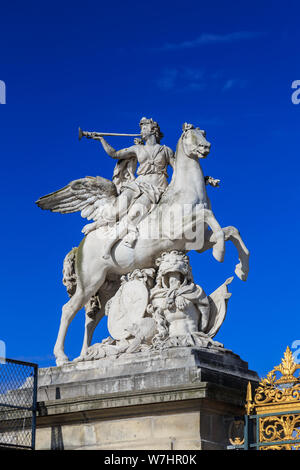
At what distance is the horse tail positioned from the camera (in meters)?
15.2

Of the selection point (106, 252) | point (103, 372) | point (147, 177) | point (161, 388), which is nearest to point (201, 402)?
point (161, 388)

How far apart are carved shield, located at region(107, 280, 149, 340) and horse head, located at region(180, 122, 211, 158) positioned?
204 cm

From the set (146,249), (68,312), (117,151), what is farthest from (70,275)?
(117,151)

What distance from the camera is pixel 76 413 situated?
13.5 m

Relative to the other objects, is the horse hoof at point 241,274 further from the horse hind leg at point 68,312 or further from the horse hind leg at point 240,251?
the horse hind leg at point 68,312

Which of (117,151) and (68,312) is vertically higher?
(117,151)

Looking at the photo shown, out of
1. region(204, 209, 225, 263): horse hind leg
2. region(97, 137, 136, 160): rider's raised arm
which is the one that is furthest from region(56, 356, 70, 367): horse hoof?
region(97, 137, 136, 160): rider's raised arm

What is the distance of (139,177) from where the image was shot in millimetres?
15297

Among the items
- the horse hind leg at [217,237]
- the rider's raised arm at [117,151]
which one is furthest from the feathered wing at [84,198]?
the horse hind leg at [217,237]

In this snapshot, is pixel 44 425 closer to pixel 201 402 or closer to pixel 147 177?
pixel 201 402

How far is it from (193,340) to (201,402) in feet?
4.16

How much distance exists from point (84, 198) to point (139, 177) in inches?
37.2

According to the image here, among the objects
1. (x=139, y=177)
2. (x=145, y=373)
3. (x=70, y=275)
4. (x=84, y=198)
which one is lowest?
(x=145, y=373)

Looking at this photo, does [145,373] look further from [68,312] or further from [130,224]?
[130,224]
